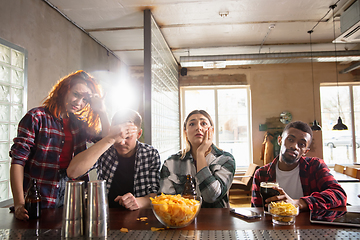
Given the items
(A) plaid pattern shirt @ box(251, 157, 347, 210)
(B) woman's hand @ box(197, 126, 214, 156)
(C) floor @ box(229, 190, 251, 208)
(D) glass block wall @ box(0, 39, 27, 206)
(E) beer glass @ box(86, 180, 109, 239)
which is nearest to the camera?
(E) beer glass @ box(86, 180, 109, 239)

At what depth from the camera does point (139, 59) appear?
6.39 meters

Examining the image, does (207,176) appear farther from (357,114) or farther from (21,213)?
(357,114)

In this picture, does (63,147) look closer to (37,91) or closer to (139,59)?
(37,91)

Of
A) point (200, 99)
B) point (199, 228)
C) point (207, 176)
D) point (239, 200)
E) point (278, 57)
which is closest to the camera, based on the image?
point (199, 228)

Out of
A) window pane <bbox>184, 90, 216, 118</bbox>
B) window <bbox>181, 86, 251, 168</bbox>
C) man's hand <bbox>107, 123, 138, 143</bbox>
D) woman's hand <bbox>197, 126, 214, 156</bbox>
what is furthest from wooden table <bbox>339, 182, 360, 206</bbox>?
window pane <bbox>184, 90, 216, 118</bbox>

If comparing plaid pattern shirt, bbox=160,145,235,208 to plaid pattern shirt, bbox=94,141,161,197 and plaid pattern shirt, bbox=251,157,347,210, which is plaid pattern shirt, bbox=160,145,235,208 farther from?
plaid pattern shirt, bbox=251,157,347,210

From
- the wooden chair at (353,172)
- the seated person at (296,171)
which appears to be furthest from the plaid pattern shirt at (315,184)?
the wooden chair at (353,172)

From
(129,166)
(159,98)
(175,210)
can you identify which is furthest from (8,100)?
(175,210)

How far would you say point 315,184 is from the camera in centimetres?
182

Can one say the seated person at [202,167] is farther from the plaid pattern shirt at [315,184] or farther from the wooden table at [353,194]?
the wooden table at [353,194]

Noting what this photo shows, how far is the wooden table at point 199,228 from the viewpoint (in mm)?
1085

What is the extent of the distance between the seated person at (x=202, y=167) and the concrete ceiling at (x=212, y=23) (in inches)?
97.7

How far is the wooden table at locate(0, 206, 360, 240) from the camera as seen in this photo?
3.56 feet

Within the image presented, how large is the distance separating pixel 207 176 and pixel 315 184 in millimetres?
826
